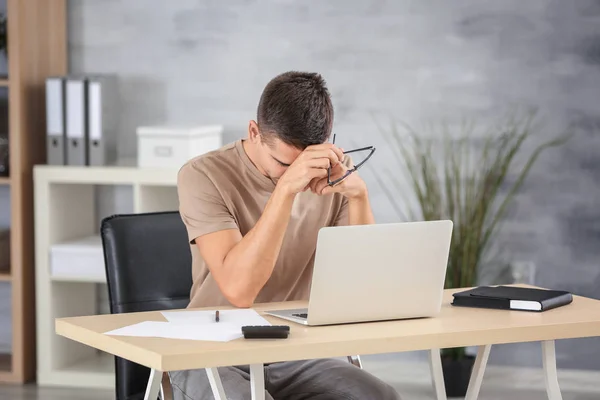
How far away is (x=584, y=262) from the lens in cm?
423

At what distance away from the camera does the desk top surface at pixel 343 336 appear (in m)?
1.82

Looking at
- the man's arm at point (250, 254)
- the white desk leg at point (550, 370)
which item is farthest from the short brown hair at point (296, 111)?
the white desk leg at point (550, 370)

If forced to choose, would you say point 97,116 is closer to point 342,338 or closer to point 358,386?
point 358,386

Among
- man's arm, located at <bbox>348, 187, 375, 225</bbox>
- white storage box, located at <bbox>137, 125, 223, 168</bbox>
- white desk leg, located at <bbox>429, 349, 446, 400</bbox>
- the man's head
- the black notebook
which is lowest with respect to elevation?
white desk leg, located at <bbox>429, 349, 446, 400</bbox>

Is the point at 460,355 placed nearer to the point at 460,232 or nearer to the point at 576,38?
the point at 460,232

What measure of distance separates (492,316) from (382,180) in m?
2.16

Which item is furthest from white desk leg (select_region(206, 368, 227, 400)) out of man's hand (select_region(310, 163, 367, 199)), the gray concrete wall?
the gray concrete wall

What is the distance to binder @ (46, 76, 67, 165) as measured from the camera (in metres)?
4.10

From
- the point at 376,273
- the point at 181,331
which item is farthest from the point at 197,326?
the point at 376,273

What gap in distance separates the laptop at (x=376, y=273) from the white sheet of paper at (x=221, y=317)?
0.06 m

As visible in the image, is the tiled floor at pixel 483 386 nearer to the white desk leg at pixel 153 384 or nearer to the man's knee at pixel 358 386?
the man's knee at pixel 358 386

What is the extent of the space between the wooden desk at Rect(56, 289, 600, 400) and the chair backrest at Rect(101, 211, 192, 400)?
315 millimetres

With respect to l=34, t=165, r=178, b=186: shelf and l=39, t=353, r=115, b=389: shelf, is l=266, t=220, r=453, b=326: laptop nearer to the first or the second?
l=34, t=165, r=178, b=186: shelf

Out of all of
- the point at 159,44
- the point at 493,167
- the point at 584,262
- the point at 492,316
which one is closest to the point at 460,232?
the point at 493,167
